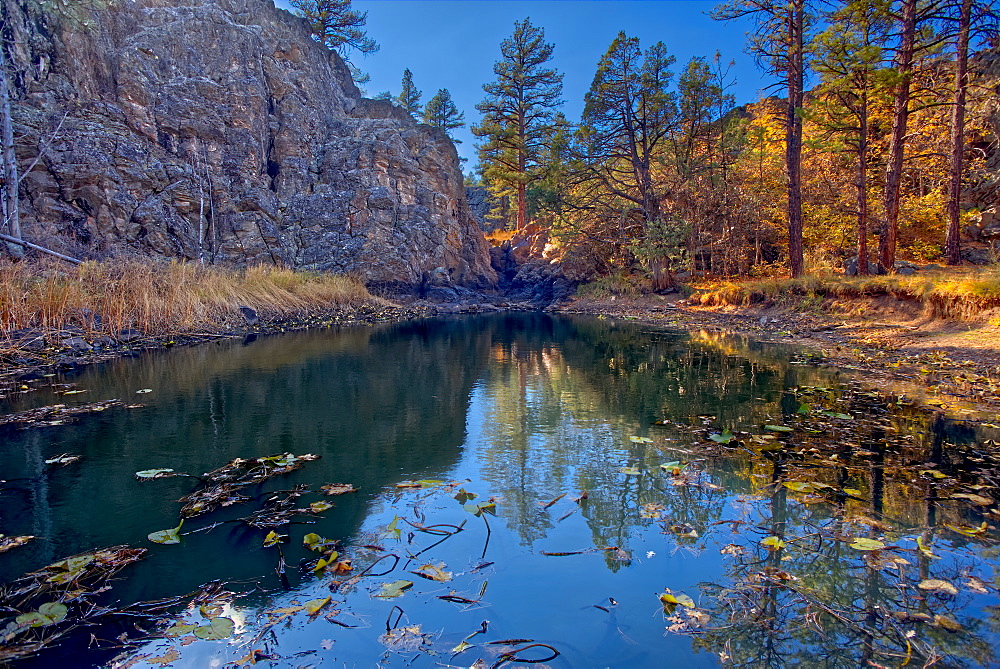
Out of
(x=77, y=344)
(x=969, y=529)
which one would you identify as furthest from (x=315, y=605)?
(x=77, y=344)

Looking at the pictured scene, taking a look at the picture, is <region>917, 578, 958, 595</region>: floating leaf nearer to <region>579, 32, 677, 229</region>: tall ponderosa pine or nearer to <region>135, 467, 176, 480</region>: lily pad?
<region>135, 467, 176, 480</region>: lily pad

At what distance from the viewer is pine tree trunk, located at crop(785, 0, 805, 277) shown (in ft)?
55.8

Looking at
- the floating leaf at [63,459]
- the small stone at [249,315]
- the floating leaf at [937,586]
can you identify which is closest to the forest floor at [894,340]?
the floating leaf at [937,586]

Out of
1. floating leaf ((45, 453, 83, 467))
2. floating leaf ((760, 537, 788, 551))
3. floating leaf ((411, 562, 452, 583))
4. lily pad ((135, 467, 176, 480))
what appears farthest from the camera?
floating leaf ((45, 453, 83, 467))

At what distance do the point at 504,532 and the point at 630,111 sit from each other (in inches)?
900

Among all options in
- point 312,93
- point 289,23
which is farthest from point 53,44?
point 289,23

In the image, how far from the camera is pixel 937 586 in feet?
10.2

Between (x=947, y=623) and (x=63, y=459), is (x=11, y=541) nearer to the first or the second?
(x=63, y=459)

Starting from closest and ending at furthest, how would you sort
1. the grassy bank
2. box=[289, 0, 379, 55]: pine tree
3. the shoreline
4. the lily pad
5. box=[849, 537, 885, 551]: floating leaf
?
box=[849, 537, 885, 551]: floating leaf → the lily pad → the shoreline → the grassy bank → box=[289, 0, 379, 55]: pine tree

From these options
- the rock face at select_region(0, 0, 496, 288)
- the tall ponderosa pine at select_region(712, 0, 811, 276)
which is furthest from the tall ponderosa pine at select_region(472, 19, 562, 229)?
the tall ponderosa pine at select_region(712, 0, 811, 276)

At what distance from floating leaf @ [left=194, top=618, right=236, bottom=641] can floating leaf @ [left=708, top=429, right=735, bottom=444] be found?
16.3 ft

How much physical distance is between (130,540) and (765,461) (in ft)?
18.0

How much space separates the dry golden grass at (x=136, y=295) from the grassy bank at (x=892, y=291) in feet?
55.5

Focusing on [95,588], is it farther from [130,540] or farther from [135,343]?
[135,343]
